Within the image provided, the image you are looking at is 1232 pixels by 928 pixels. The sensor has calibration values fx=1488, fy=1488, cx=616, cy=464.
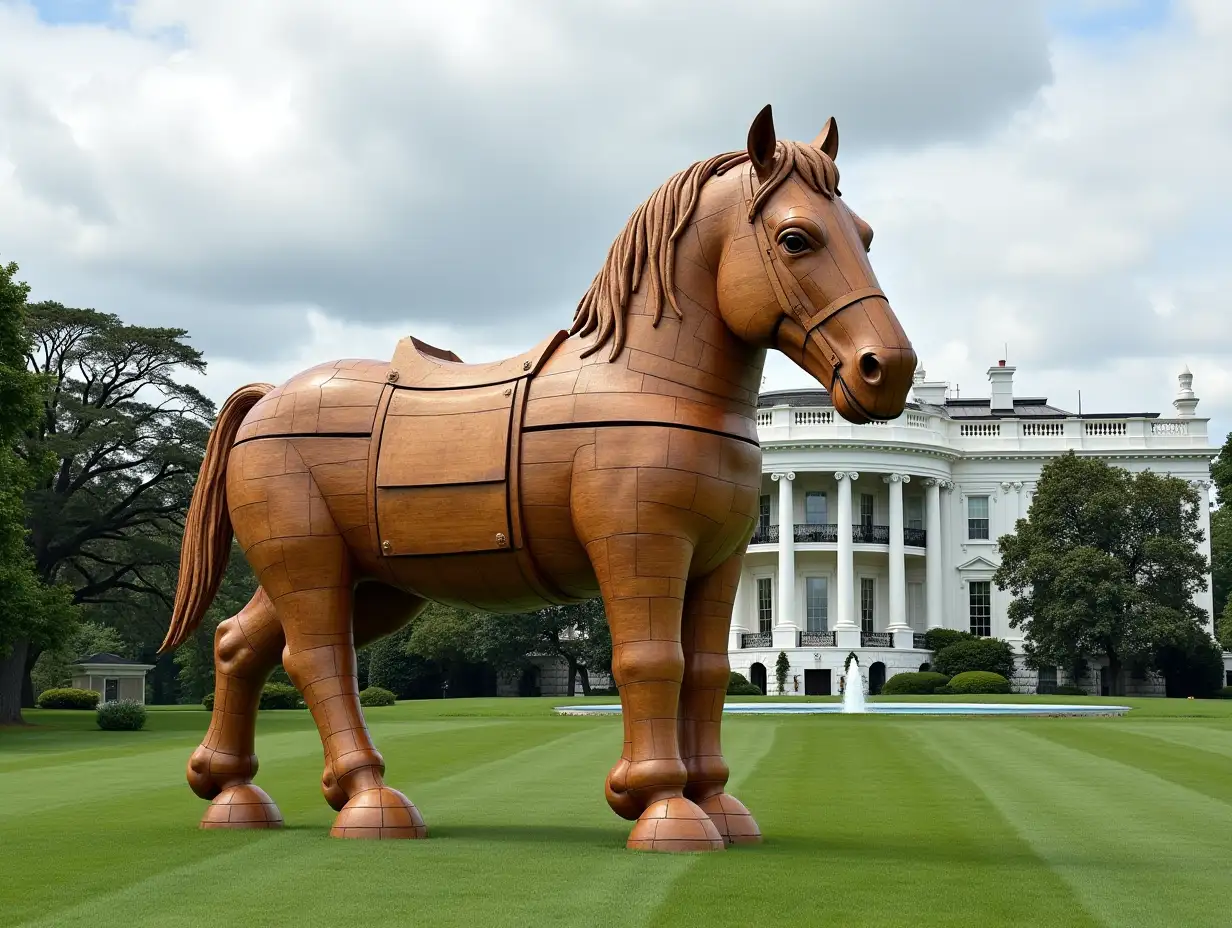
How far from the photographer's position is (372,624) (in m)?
9.29

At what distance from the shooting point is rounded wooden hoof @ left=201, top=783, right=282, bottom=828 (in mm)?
8906

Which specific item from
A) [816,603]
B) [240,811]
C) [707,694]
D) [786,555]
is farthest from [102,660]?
[707,694]

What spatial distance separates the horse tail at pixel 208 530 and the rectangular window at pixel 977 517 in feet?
211

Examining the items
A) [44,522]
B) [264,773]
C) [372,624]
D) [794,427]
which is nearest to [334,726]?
[372,624]

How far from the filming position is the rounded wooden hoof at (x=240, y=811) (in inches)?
351

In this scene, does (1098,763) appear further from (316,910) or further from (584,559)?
(316,910)

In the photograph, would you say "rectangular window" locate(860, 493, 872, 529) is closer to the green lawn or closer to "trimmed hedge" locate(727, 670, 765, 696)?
"trimmed hedge" locate(727, 670, 765, 696)

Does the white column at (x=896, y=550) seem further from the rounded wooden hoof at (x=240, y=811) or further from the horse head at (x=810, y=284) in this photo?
the horse head at (x=810, y=284)

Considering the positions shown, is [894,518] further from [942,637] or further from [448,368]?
[448,368]

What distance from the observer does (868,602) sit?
68.5m

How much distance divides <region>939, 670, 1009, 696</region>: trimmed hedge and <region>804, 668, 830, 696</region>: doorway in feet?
28.6

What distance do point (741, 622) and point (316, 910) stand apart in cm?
6199

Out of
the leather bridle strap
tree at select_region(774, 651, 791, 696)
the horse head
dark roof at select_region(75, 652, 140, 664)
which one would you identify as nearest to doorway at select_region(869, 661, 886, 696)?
tree at select_region(774, 651, 791, 696)

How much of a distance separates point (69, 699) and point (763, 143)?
5113cm
